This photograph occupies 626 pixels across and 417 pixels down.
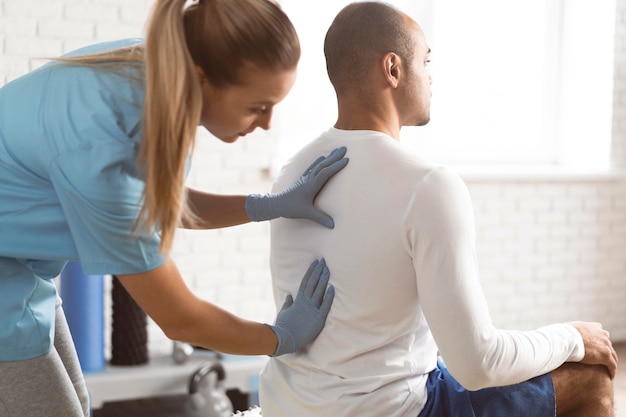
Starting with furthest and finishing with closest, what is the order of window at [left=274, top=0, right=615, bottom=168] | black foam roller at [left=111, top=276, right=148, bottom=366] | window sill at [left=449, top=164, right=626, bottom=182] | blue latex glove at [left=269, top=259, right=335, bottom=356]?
window at [left=274, top=0, right=615, bottom=168]
window sill at [left=449, top=164, right=626, bottom=182]
black foam roller at [left=111, top=276, right=148, bottom=366]
blue latex glove at [left=269, top=259, right=335, bottom=356]

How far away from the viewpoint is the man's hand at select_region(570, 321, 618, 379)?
5.30ft

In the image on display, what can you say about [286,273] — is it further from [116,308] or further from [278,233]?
[116,308]

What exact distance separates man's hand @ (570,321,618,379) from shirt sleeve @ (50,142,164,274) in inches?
32.2

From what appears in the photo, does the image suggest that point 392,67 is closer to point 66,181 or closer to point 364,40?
point 364,40

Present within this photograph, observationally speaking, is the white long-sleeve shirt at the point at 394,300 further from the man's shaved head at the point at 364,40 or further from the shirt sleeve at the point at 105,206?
the shirt sleeve at the point at 105,206

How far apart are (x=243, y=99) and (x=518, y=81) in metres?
3.51

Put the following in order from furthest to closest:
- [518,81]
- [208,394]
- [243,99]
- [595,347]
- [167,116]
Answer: [518,81], [208,394], [595,347], [243,99], [167,116]

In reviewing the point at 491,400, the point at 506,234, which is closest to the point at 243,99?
the point at 491,400

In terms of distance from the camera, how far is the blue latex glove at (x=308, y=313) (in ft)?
4.94

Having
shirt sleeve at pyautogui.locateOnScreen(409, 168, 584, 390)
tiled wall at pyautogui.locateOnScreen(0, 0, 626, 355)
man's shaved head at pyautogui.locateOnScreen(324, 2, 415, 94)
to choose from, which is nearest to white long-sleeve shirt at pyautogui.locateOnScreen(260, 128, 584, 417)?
shirt sleeve at pyautogui.locateOnScreen(409, 168, 584, 390)

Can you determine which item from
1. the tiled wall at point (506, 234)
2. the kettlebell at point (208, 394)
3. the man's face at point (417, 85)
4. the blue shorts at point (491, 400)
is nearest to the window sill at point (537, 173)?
the tiled wall at point (506, 234)

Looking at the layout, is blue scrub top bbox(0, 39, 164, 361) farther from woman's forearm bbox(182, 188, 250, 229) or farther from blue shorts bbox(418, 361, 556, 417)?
blue shorts bbox(418, 361, 556, 417)

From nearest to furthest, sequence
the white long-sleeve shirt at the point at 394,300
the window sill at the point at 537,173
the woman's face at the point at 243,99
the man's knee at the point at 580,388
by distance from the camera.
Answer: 1. the woman's face at the point at 243,99
2. the white long-sleeve shirt at the point at 394,300
3. the man's knee at the point at 580,388
4. the window sill at the point at 537,173

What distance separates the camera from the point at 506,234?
426cm
